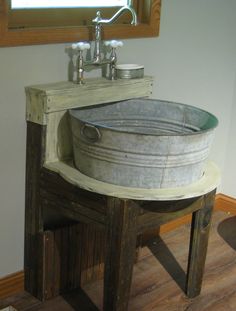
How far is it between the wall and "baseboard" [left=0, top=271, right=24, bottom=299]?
1.1 inches

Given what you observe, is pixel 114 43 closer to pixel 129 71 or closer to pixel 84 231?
pixel 129 71

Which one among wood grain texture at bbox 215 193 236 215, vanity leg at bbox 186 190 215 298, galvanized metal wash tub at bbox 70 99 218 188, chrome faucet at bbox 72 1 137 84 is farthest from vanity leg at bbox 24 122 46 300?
wood grain texture at bbox 215 193 236 215

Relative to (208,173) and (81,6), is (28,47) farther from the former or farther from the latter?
(208,173)

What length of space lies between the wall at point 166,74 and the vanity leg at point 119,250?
0.49 metres

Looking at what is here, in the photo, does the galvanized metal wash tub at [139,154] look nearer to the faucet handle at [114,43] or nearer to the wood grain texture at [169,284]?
the faucet handle at [114,43]

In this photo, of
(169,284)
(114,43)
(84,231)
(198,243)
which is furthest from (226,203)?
(114,43)

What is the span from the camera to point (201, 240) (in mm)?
2279

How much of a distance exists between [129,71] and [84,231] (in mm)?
720

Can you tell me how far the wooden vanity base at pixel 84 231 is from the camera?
6.25ft

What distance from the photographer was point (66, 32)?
2.11 meters

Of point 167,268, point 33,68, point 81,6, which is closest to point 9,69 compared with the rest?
point 33,68

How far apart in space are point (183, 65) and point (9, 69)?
1070mm

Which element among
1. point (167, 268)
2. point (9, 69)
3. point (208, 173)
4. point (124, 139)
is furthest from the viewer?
point (167, 268)

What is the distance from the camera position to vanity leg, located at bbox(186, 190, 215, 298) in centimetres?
224
